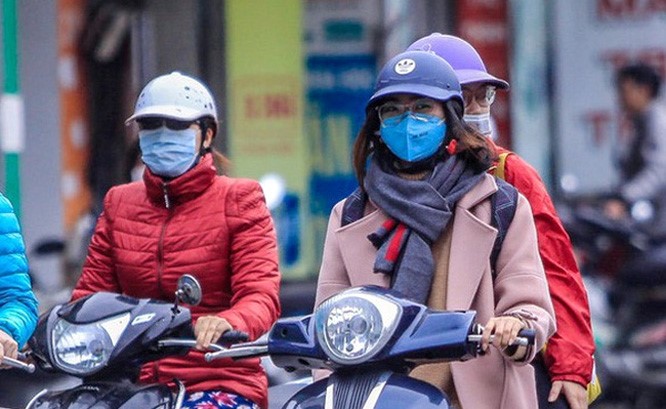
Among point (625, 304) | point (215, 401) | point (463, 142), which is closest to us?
point (463, 142)

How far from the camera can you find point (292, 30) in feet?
43.3

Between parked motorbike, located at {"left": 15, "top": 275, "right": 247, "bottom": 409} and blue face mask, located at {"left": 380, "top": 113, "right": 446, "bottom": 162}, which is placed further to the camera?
parked motorbike, located at {"left": 15, "top": 275, "right": 247, "bottom": 409}

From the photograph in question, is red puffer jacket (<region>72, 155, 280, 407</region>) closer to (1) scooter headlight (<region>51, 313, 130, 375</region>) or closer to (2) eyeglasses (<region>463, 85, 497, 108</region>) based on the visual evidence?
Result: (1) scooter headlight (<region>51, 313, 130, 375</region>)

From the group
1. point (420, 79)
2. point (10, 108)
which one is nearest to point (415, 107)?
point (420, 79)

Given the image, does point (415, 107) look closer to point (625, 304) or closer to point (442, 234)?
point (442, 234)

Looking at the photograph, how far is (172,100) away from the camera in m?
5.66

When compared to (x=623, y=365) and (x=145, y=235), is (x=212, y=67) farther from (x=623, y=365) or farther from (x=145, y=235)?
(x=145, y=235)

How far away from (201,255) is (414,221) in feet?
2.88

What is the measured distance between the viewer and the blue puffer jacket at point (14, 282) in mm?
5250

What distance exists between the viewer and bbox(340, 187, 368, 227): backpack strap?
203 inches

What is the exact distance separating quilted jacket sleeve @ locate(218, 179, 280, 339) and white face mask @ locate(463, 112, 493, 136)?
2.18ft

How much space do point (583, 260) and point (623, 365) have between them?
29.0 inches

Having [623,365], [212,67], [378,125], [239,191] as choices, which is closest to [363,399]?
[378,125]

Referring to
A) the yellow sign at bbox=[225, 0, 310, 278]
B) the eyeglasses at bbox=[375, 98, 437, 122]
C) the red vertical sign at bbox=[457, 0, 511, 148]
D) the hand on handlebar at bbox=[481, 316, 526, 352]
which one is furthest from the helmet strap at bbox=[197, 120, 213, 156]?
the red vertical sign at bbox=[457, 0, 511, 148]
